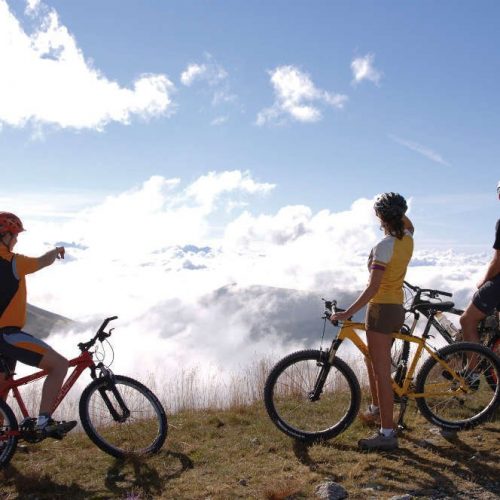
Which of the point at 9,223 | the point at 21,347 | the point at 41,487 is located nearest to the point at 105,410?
the point at 41,487

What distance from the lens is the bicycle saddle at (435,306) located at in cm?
648

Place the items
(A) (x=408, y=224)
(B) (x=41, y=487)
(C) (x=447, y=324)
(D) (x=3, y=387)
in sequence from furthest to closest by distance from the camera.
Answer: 1. (C) (x=447, y=324)
2. (A) (x=408, y=224)
3. (D) (x=3, y=387)
4. (B) (x=41, y=487)

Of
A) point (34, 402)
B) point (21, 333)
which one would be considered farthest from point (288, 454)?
point (34, 402)

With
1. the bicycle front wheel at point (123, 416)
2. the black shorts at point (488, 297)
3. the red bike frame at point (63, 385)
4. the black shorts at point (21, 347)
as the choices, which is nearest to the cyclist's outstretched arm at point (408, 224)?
the black shorts at point (488, 297)

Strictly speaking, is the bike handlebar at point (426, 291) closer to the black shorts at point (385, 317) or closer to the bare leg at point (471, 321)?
the bare leg at point (471, 321)

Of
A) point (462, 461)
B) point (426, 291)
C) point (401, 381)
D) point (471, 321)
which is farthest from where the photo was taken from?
point (426, 291)

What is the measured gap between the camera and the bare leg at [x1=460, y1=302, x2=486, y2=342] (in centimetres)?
689

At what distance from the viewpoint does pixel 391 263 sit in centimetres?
548

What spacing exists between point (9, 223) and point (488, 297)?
615cm

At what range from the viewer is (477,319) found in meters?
6.91

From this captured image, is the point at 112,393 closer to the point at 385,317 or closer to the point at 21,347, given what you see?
the point at 21,347

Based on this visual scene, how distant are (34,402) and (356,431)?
18.8ft

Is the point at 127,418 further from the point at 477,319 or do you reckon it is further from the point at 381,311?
the point at 477,319

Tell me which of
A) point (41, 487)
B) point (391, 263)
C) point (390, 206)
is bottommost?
point (41, 487)
